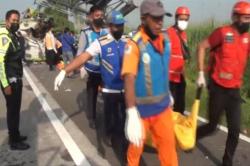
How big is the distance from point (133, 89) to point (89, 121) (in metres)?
4.30

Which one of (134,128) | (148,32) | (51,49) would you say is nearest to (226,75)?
(148,32)

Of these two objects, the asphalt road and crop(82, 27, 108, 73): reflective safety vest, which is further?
crop(82, 27, 108, 73): reflective safety vest

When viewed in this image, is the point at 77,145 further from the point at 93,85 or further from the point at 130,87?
the point at 130,87

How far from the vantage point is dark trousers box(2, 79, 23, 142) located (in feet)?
21.9

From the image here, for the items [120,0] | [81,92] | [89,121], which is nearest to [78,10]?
[120,0]

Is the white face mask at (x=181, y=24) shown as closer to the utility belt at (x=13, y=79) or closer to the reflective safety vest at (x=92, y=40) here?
the reflective safety vest at (x=92, y=40)

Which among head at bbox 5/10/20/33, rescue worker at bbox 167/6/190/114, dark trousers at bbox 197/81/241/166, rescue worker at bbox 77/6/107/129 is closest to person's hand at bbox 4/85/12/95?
head at bbox 5/10/20/33

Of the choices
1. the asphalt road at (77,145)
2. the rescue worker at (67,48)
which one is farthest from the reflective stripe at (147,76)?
the rescue worker at (67,48)

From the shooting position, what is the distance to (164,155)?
179 inches

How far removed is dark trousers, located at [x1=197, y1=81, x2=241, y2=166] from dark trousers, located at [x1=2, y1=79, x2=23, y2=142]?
2763 mm

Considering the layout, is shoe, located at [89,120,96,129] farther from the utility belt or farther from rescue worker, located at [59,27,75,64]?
rescue worker, located at [59,27,75,64]

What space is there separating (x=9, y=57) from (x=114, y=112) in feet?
5.46

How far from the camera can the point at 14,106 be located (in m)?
6.79

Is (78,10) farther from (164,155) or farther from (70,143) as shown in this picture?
(164,155)
